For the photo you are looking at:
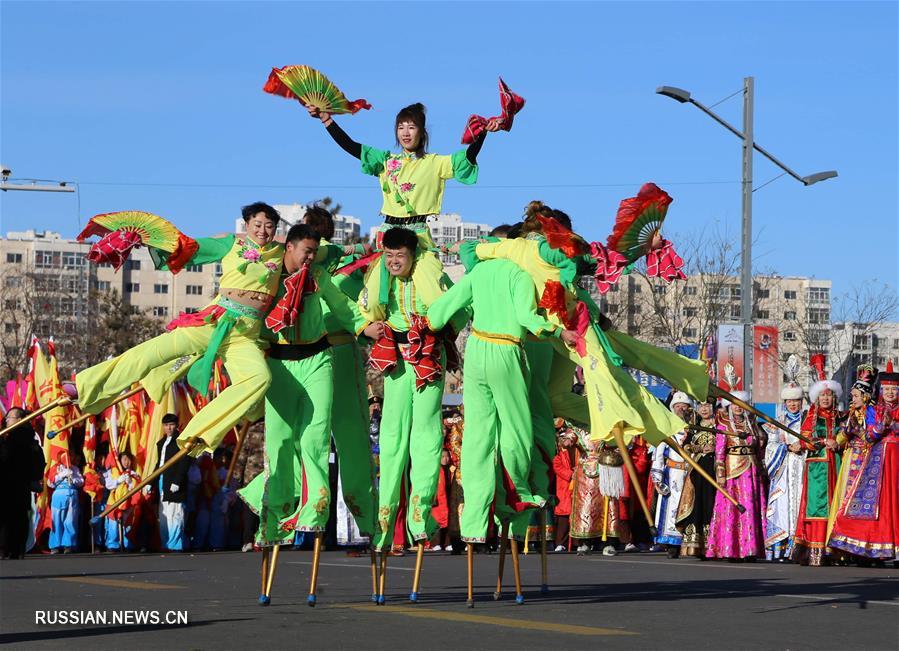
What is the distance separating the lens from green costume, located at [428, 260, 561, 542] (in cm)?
1010

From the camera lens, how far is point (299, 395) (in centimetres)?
1016

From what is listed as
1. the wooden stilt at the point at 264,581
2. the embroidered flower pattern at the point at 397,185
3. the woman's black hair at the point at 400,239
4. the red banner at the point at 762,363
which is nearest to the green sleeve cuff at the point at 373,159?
the embroidered flower pattern at the point at 397,185

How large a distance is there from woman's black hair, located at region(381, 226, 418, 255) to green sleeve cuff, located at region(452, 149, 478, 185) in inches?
27.0

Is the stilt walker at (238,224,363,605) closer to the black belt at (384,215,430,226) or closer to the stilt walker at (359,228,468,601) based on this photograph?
the stilt walker at (359,228,468,601)

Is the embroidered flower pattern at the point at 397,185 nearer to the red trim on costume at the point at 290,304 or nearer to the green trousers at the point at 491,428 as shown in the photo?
the red trim on costume at the point at 290,304

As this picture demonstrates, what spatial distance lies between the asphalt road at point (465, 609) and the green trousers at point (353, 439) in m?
0.65

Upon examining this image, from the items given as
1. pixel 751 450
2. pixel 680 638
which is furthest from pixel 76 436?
pixel 680 638

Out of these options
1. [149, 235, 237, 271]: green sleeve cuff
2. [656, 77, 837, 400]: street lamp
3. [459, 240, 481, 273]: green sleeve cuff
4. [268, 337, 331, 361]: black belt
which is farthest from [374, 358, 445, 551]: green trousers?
[656, 77, 837, 400]: street lamp

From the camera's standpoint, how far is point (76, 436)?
67.1 ft

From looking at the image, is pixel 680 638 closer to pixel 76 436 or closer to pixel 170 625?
pixel 170 625

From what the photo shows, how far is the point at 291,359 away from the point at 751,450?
27.1 ft

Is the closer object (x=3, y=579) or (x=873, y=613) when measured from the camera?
(x=873, y=613)

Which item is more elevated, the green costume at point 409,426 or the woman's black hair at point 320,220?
the woman's black hair at point 320,220

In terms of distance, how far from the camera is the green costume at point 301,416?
1009 cm
